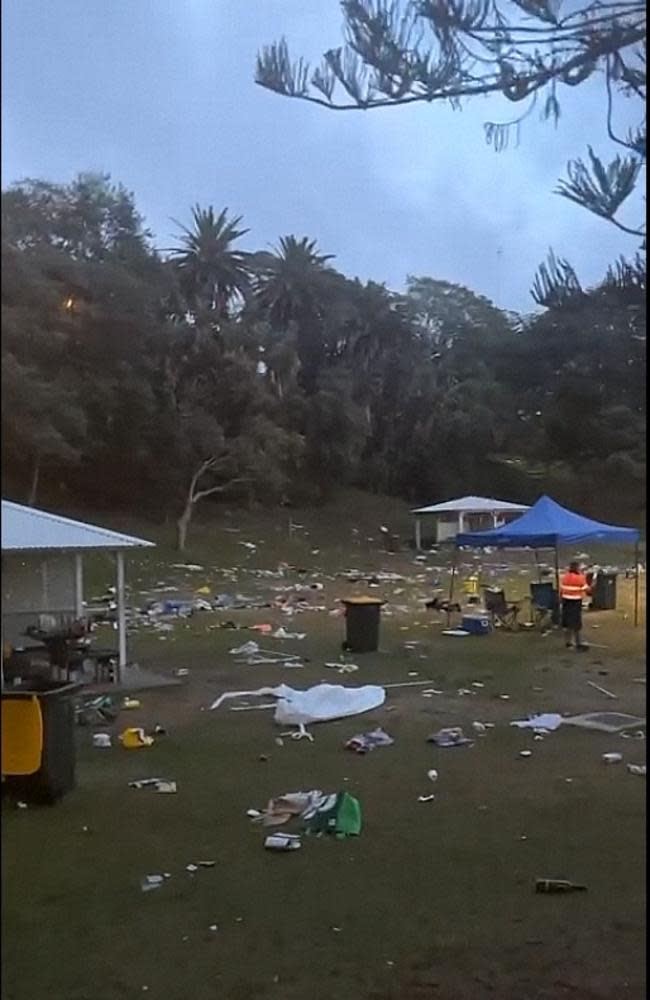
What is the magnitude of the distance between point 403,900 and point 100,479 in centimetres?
131

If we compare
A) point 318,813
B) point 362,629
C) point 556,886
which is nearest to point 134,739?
point 318,813

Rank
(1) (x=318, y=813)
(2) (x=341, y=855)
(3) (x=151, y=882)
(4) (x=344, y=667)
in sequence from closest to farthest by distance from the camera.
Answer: (3) (x=151, y=882) → (2) (x=341, y=855) → (1) (x=318, y=813) → (4) (x=344, y=667)

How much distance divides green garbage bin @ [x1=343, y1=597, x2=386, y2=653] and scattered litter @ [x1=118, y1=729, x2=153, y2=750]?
2.64 m

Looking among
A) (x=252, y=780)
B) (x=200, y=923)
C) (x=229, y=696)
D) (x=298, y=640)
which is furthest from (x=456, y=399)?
(x=298, y=640)

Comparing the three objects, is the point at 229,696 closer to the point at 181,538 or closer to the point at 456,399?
the point at 181,538

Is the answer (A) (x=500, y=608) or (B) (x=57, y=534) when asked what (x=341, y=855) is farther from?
(A) (x=500, y=608)

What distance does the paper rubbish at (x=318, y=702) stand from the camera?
5.22 m

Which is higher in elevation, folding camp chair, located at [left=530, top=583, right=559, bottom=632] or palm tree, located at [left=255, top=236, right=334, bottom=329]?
palm tree, located at [left=255, top=236, right=334, bottom=329]

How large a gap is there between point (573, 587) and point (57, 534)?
357cm

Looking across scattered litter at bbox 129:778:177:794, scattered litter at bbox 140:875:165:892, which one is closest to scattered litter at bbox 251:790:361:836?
scattered litter at bbox 129:778:177:794

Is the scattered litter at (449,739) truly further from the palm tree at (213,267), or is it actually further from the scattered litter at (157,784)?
the palm tree at (213,267)

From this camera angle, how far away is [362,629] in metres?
7.59

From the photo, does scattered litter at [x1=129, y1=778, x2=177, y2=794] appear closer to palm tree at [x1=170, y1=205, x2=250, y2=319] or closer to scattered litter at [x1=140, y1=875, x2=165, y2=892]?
scattered litter at [x1=140, y1=875, x2=165, y2=892]

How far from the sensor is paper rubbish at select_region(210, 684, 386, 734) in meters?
5.22
